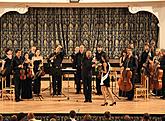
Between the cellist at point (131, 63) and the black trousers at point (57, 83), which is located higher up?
the cellist at point (131, 63)

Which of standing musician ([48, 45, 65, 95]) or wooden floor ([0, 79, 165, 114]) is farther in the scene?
standing musician ([48, 45, 65, 95])

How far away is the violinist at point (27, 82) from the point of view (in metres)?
15.1

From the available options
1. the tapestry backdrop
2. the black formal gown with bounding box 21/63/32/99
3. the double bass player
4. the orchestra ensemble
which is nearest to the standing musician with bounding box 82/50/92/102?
the orchestra ensemble

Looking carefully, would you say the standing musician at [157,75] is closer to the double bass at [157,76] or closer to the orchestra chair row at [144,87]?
the double bass at [157,76]

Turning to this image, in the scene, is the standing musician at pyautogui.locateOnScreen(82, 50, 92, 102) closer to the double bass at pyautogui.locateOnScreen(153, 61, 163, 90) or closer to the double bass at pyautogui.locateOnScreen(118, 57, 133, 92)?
the double bass at pyautogui.locateOnScreen(118, 57, 133, 92)

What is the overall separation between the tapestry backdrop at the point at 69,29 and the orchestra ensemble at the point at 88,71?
4.66 meters

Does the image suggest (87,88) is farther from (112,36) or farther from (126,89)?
(112,36)

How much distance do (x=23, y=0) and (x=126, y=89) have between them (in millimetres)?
7403

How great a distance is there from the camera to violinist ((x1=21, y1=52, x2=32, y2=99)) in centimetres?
1505

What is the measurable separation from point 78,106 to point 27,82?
7.41 feet

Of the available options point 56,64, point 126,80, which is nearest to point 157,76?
point 126,80

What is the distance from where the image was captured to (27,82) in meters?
15.5

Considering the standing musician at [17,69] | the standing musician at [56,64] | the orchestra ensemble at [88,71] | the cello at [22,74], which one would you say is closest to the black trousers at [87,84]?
the orchestra ensemble at [88,71]

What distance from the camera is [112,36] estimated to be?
21.2 meters
